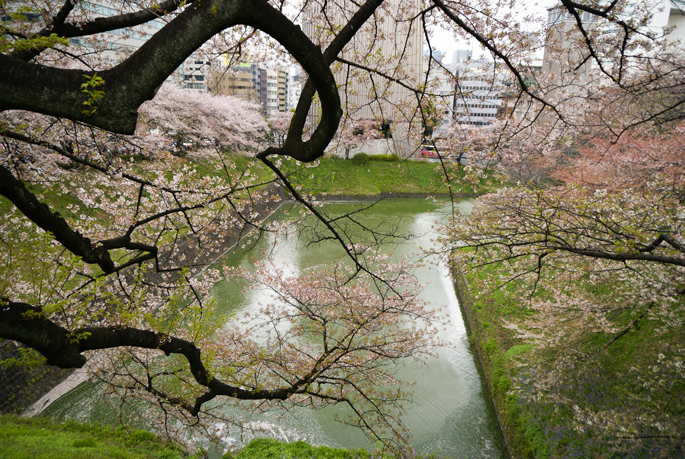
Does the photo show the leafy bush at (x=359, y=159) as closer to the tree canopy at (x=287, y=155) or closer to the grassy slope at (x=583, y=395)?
the tree canopy at (x=287, y=155)

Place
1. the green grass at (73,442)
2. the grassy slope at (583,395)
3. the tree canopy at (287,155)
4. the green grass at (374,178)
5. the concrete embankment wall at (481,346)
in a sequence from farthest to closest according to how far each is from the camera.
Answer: the green grass at (374,178) → the concrete embankment wall at (481,346) → the grassy slope at (583,395) → the green grass at (73,442) → the tree canopy at (287,155)

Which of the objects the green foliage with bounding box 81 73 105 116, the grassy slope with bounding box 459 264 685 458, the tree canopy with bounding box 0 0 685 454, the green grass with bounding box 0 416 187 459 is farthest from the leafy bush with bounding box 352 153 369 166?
the green foliage with bounding box 81 73 105 116

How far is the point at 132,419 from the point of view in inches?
204

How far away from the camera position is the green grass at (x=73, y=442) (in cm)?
310

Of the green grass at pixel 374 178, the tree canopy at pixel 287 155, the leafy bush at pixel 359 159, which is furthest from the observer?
the leafy bush at pixel 359 159

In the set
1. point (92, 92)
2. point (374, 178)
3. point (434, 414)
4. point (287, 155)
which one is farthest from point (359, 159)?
point (92, 92)

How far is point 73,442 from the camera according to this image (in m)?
3.65

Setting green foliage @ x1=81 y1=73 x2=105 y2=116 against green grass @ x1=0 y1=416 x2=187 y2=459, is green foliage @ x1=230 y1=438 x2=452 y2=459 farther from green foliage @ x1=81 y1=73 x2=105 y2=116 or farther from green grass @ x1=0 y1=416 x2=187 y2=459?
green foliage @ x1=81 y1=73 x2=105 y2=116

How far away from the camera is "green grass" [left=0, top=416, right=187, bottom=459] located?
310cm

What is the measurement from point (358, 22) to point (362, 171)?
2080 cm

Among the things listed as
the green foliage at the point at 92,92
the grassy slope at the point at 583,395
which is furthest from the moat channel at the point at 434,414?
the green foliage at the point at 92,92

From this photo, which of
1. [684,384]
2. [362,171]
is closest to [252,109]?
[362,171]

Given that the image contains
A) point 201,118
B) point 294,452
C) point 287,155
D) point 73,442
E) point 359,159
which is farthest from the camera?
point 359,159

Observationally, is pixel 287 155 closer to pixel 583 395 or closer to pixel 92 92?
pixel 92 92
